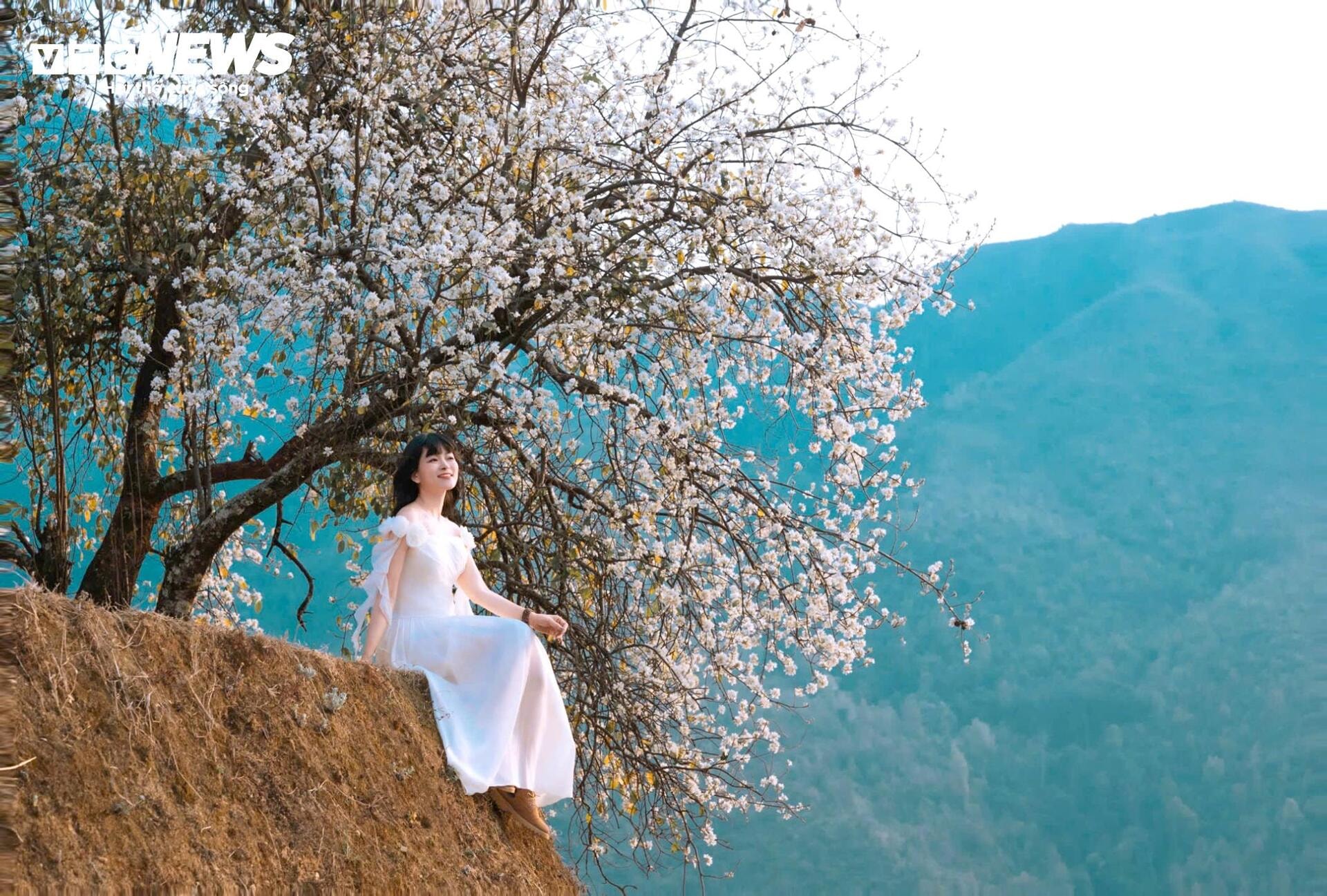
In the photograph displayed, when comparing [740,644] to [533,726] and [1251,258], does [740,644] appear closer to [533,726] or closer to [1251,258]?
[533,726]

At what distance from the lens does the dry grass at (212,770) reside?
345 centimetres

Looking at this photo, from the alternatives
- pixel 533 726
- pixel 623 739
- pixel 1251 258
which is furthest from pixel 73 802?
pixel 1251 258

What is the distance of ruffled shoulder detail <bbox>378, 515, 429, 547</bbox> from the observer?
604cm

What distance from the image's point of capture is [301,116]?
8602 millimetres

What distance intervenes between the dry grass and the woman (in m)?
0.19

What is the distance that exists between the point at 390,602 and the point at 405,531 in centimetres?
34

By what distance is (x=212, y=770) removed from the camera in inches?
158

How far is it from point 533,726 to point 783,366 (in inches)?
153

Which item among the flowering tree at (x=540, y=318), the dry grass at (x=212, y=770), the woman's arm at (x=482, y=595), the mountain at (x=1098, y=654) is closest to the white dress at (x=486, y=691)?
the dry grass at (x=212, y=770)

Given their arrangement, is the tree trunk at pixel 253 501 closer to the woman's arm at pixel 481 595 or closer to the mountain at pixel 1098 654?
the woman's arm at pixel 481 595

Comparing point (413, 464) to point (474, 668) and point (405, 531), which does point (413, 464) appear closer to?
point (405, 531)

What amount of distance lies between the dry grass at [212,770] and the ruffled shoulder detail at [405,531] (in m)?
0.89

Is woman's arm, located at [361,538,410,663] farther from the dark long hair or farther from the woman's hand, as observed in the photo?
the woman's hand

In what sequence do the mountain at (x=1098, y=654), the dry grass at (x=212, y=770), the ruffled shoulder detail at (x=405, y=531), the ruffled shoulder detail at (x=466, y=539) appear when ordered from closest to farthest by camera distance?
the dry grass at (x=212, y=770), the ruffled shoulder detail at (x=405, y=531), the ruffled shoulder detail at (x=466, y=539), the mountain at (x=1098, y=654)
